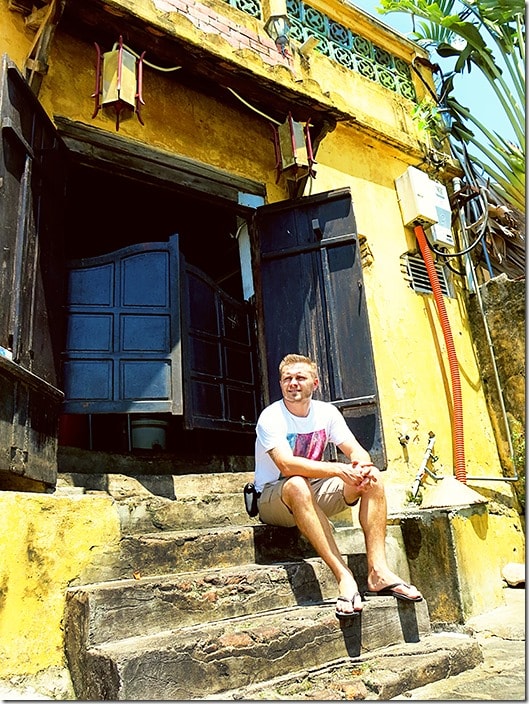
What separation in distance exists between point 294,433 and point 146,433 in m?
2.34

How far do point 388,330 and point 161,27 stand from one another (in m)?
3.15

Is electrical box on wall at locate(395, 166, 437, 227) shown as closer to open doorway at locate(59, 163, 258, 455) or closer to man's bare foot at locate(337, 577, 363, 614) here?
open doorway at locate(59, 163, 258, 455)

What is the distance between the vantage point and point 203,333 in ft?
15.5

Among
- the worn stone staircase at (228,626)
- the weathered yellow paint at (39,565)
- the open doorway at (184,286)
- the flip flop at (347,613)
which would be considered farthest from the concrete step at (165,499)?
the flip flop at (347,613)

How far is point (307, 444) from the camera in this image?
3064 millimetres

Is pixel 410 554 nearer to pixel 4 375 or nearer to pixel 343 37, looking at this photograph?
pixel 4 375

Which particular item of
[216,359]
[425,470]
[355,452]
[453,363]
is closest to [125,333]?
[216,359]

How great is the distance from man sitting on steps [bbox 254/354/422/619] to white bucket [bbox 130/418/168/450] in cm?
208

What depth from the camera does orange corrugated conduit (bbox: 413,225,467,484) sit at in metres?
5.22

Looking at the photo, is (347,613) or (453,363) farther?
(453,363)

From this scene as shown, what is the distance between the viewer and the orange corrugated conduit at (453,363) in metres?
5.22

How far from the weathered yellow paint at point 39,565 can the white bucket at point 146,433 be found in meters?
2.33

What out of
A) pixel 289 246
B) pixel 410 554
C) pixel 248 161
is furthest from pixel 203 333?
pixel 410 554

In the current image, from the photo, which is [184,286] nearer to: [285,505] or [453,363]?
[285,505]
